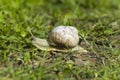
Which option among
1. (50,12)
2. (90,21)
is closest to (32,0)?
(50,12)

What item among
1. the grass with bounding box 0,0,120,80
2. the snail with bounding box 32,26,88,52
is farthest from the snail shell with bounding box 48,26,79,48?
the grass with bounding box 0,0,120,80

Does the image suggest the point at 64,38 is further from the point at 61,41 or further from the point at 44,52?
the point at 44,52

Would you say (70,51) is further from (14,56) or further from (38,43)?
(14,56)

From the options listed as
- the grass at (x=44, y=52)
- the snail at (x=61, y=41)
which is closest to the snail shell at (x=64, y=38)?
the snail at (x=61, y=41)

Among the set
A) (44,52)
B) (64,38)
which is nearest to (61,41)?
(64,38)

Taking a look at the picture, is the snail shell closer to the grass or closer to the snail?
the snail

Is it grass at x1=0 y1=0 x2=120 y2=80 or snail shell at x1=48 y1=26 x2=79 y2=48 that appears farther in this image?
snail shell at x1=48 y1=26 x2=79 y2=48

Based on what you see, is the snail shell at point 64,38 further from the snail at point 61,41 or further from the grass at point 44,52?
the grass at point 44,52
